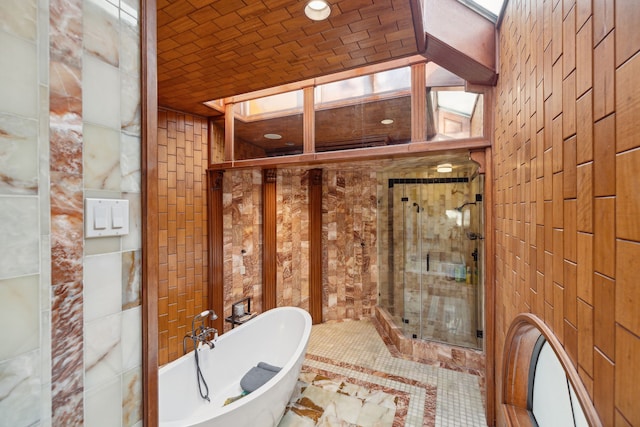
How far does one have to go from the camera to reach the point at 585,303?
0.66 m

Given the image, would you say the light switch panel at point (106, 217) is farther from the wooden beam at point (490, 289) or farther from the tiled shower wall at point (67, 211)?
the wooden beam at point (490, 289)

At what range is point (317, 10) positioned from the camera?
1.43 meters

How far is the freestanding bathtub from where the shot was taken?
1.58 metres

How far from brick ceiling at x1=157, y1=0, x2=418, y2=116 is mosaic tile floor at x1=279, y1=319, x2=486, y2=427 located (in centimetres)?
271

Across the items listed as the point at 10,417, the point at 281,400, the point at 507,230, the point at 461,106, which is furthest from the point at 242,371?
the point at 461,106

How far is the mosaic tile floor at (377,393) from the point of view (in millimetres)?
2080

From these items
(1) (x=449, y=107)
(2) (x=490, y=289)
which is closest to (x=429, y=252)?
(2) (x=490, y=289)

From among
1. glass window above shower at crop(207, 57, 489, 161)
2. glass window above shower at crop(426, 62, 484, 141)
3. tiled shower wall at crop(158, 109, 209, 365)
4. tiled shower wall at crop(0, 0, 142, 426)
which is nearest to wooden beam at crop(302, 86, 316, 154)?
glass window above shower at crop(207, 57, 489, 161)

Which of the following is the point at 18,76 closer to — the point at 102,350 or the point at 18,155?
the point at 18,155

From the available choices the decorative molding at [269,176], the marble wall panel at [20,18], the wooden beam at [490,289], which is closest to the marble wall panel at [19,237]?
the marble wall panel at [20,18]

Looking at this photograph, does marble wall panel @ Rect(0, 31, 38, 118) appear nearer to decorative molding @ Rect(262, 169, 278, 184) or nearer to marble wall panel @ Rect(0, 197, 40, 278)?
marble wall panel @ Rect(0, 197, 40, 278)

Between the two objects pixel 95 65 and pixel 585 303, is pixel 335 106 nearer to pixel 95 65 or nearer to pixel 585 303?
pixel 95 65

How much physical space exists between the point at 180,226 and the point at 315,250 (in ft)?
5.97

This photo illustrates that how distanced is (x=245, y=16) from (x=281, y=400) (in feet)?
8.04
